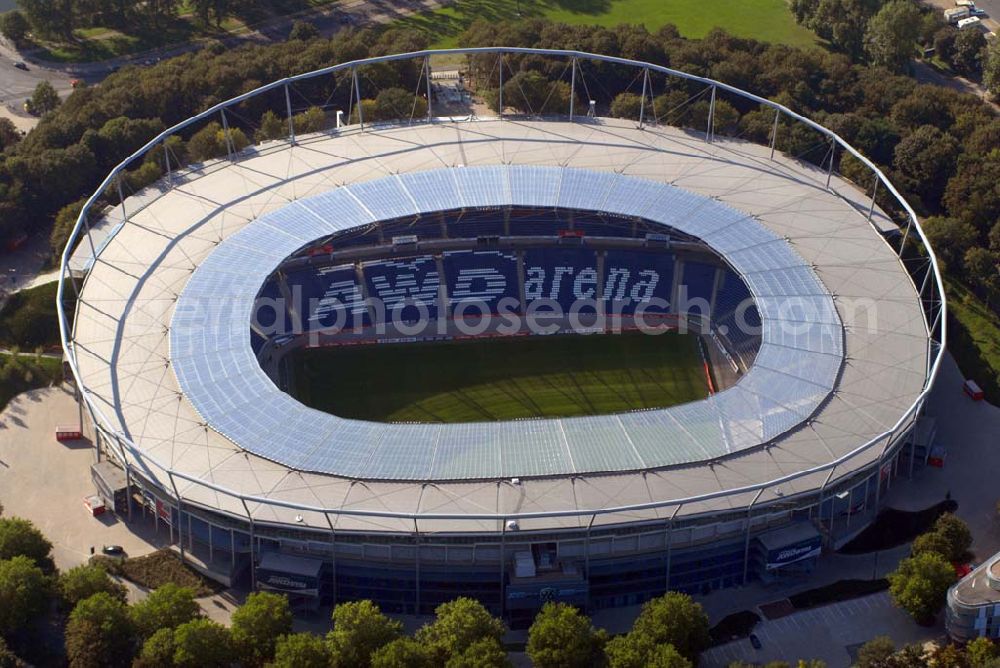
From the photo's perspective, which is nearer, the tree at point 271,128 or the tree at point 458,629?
the tree at point 458,629

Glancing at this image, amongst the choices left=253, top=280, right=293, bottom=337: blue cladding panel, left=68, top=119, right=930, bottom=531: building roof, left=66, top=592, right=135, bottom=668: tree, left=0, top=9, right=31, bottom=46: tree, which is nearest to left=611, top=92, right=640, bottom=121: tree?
left=68, top=119, right=930, bottom=531: building roof

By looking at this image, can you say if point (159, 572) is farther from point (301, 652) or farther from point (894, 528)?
point (894, 528)

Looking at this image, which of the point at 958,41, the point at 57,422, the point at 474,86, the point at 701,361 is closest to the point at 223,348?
the point at 57,422

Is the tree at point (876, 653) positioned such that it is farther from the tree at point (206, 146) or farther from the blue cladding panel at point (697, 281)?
the tree at point (206, 146)

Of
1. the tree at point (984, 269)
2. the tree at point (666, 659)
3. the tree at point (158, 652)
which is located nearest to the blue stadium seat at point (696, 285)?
the tree at point (984, 269)

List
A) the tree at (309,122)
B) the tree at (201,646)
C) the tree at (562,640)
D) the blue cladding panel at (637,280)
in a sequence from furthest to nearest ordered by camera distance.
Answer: the tree at (309,122) → the blue cladding panel at (637,280) → the tree at (562,640) → the tree at (201,646)

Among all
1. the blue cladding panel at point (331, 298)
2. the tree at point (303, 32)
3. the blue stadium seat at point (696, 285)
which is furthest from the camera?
the tree at point (303, 32)

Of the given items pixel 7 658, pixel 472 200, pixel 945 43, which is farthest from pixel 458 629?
pixel 945 43

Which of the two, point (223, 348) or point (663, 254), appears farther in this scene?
point (663, 254)

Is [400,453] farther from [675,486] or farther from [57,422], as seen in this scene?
[57,422]
